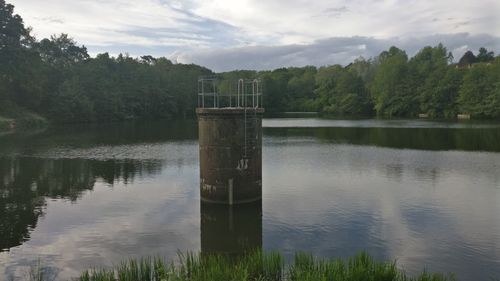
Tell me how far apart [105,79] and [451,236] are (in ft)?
347

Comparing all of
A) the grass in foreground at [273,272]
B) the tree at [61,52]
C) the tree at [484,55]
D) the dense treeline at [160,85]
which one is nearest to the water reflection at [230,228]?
the grass in foreground at [273,272]

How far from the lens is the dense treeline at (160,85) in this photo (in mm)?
84312

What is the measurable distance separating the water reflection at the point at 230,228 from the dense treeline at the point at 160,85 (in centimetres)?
7021

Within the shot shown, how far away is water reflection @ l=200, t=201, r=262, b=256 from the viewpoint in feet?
52.2

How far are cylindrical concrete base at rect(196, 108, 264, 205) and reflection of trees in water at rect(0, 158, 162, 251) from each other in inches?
306

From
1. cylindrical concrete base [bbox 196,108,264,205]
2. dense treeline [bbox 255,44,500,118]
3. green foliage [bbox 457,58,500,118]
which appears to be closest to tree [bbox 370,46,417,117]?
dense treeline [bbox 255,44,500,118]

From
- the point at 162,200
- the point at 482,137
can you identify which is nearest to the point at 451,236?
the point at 162,200

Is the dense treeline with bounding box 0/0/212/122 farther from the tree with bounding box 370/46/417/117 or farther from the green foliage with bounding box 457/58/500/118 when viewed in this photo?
the green foliage with bounding box 457/58/500/118

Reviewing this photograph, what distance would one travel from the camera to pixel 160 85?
437 ft

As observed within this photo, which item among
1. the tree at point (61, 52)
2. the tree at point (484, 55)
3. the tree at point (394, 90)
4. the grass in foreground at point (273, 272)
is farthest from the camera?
the tree at point (484, 55)

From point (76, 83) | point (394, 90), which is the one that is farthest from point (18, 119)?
point (394, 90)

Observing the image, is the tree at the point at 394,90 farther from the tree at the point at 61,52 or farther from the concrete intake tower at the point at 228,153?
the concrete intake tower at the point at 228,153

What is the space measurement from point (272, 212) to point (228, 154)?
10.8ft

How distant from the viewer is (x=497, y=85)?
102 meters
